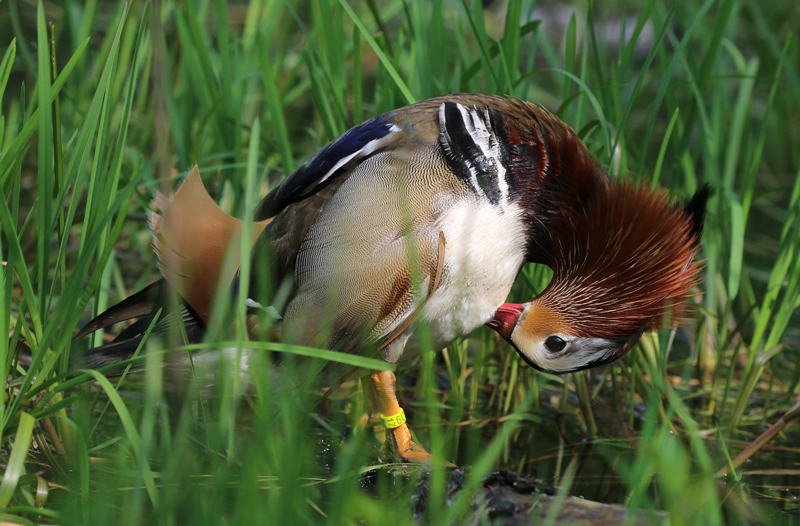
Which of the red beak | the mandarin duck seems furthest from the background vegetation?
the red beak

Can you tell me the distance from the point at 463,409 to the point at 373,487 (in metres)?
0.82

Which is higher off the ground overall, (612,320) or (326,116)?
(326,116)

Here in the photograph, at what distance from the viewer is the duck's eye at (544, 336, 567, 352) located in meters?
2.29

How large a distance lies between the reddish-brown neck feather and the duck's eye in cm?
6

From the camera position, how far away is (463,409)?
8.87 feet

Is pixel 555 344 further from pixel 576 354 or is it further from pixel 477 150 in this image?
pixel 477 150

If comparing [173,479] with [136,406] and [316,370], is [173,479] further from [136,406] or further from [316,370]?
[136,406]

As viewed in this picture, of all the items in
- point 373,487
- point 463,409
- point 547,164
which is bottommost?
point 373,487

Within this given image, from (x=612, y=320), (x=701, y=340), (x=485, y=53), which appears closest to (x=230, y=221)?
(x=485, y=53)

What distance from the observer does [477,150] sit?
210 cm

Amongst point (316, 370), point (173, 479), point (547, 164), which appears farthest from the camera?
point (547, 164)

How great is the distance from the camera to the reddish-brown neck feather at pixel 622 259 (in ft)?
7.30

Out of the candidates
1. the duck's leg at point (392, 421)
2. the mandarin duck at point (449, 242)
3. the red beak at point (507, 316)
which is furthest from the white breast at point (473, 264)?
the duck's leg at point (392, 421)

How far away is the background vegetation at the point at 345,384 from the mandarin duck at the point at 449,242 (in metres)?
0.18
